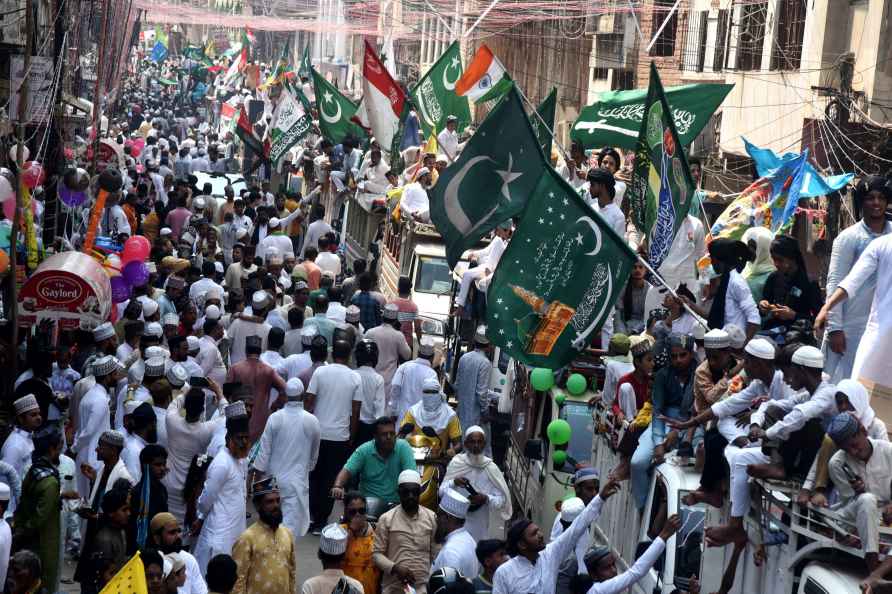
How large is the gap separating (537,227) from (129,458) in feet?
9.73

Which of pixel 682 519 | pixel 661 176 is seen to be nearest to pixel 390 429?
pixel 661 176

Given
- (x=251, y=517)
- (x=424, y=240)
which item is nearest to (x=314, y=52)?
(x=424, y=240)

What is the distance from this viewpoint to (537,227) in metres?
9.45

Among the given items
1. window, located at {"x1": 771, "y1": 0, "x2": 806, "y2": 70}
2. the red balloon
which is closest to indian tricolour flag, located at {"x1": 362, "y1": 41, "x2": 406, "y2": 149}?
window, located at {"x1": 771, "y1": 0, "x2": 806, "y2": 70}

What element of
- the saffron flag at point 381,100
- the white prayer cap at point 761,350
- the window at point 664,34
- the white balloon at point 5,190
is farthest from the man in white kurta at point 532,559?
the window at point 664,34

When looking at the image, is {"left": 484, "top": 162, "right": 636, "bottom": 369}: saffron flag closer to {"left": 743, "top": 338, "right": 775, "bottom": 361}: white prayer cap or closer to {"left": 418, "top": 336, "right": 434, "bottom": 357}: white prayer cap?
{"left": 743, "top": 338, "right": 775, "bottom": 361}: white prayer cap

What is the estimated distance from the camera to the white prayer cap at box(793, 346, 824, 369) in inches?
266

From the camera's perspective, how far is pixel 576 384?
10.9m

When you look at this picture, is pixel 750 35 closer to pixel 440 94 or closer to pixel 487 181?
pixel 440 94

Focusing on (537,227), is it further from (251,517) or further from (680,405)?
(251,517)

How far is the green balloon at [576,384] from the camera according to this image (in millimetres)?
10875

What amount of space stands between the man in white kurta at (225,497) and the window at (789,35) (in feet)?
54.6

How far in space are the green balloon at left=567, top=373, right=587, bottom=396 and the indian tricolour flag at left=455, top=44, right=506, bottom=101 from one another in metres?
9.61

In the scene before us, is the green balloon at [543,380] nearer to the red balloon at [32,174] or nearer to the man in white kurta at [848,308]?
the man in white kurta at [848,308]
